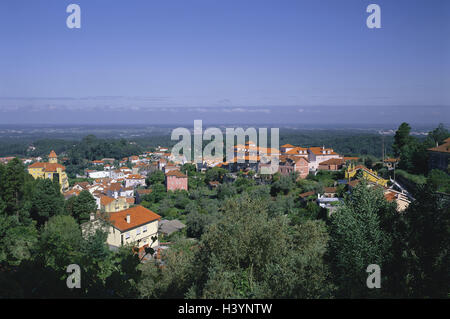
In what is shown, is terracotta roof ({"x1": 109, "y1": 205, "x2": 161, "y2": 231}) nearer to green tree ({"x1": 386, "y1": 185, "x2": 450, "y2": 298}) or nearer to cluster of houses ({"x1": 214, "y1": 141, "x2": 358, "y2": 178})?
green tree ({"x1": 386, "y1": 185, "x2": 450, "y2": 298})

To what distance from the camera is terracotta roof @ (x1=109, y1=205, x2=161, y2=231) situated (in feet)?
53.1

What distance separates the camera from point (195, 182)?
32719 mm

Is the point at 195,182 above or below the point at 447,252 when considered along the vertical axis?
below

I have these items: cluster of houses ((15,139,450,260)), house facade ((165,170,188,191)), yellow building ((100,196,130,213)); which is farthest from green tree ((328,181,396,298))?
house facade ((165,170,188,191))

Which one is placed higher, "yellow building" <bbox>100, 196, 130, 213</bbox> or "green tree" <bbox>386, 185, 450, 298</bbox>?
"green tree" <bbox>386, 185, 450, 298</bbox>

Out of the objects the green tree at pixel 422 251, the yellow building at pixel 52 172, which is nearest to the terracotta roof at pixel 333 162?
the green tree at pixel 422 251

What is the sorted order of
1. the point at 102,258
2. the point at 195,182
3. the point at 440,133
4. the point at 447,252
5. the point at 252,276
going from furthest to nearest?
the point at 195,182 < the point at 440,133 < the point at 102,258 < the point at 252,276 < the point at 447,252

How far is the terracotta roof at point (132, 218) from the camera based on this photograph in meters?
16.2

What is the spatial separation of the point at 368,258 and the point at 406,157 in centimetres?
1853

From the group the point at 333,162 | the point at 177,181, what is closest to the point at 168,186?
the point at 177,181
